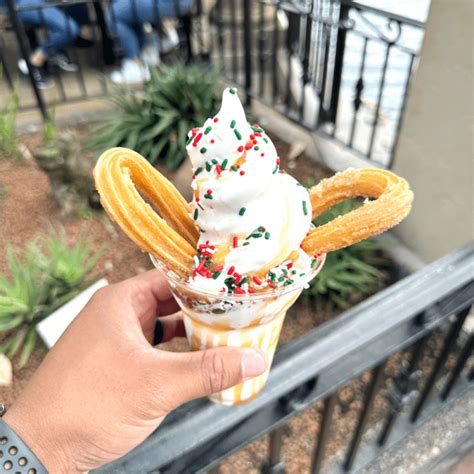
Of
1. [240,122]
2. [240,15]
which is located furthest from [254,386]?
[240,15]

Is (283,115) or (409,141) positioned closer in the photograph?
(409,141)

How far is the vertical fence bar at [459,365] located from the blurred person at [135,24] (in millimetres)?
3996

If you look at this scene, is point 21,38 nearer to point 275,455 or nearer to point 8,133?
point 8,133

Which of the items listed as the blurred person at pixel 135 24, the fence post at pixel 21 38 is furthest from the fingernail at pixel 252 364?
the blurred person at pixel 135 24

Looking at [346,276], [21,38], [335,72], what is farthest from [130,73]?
[346,276]

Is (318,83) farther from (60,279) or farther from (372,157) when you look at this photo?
(60,279)

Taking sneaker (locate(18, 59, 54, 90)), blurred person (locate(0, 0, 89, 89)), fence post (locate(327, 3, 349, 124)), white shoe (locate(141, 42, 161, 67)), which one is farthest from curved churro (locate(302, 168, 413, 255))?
white shoe (locate(141, 42, 161, 67))

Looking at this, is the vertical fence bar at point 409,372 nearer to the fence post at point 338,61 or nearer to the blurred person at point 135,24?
the fence post at point 338,61

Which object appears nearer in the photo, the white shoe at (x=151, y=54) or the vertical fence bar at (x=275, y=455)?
the vertical fence bar at (x=275, y=455)

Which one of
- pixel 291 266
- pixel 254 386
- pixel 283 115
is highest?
pixel 291 266

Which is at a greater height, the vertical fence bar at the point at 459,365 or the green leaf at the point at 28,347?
the vertical fence bar at the point at 459,365

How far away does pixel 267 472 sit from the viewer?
133cm

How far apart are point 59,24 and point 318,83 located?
284 centimetres

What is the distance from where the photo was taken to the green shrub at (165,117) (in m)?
3.78
